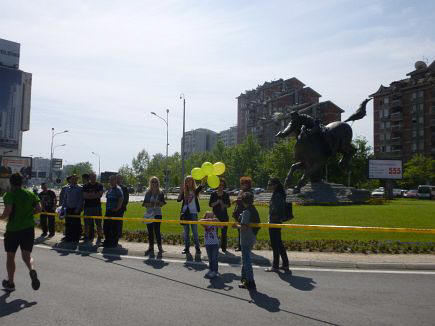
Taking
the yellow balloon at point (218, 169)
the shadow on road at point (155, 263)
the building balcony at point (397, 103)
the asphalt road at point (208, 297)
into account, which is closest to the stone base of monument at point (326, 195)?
the yellow balloon at point (218, 169)

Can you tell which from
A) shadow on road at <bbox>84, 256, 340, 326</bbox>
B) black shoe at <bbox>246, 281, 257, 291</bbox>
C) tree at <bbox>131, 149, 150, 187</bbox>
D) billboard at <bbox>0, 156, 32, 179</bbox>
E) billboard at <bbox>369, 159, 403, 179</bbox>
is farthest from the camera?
tree at <bbox>131, 149, 150, 187</bbox>

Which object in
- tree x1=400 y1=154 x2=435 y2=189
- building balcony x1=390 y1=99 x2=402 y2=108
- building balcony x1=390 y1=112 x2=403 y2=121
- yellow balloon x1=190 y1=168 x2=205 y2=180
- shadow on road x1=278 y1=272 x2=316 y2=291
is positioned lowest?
shadow on road x1=278 y1=272 x2=316 y2=291

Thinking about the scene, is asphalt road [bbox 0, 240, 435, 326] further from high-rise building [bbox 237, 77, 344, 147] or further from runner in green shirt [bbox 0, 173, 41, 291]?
high-rise building [bbox 237, 77, 344, 147]

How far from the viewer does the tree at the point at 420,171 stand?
7519cm

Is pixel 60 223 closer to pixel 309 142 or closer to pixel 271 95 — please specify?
pixel 309 142

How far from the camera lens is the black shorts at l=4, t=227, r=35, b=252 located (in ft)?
21.6

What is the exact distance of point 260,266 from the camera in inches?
352

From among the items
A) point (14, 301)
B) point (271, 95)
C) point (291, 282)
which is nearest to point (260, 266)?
point (291, 282)

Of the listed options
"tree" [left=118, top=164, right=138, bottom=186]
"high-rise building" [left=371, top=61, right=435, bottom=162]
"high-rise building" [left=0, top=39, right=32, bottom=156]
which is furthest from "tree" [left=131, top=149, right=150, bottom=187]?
"high-rise building" [left=371, top=61, right=435, bottom=162]

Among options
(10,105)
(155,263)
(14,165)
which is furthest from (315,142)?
(10,105)

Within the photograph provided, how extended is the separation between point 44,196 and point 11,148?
235ft

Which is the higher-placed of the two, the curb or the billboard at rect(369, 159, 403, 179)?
the billboard at rect(369, 159, 403, 179)

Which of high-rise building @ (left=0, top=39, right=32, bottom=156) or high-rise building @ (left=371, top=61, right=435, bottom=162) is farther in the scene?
high-rise building @ (left=371, top=61, right=435, bottom=162)

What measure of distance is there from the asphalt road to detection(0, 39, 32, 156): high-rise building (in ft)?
249
